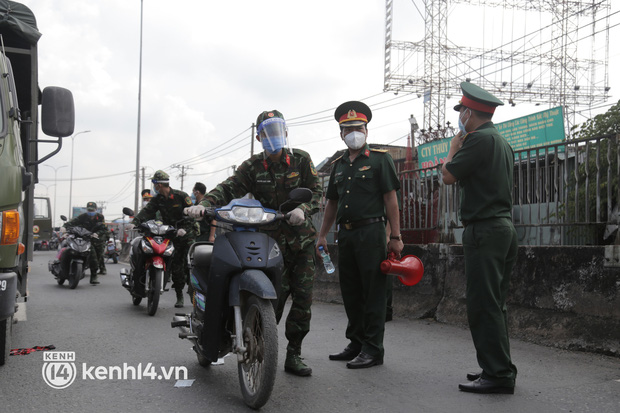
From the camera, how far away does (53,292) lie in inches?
421

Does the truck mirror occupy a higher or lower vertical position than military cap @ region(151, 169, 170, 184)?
higher

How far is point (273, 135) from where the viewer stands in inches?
170

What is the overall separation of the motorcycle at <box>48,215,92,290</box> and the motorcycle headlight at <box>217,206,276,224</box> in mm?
8506

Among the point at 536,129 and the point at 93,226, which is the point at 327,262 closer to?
the point at 93,226

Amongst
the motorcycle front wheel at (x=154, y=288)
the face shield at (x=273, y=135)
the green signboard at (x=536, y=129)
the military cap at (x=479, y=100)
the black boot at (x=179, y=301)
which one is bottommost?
the black boot at (x=179, y=301)

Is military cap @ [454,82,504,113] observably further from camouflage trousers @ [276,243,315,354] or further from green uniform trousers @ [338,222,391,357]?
camouflage trousers @ [276,243,315,354]

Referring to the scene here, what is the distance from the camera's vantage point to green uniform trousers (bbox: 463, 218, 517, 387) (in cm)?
387

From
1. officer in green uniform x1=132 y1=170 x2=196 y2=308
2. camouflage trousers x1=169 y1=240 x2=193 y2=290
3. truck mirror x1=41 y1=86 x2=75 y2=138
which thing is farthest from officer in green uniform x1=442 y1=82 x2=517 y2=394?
camouflage trousers x1=169 y1=240 x2=193 y2=290

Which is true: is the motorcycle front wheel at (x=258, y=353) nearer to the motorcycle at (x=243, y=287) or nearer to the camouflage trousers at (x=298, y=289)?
the motorcycle at (x=243, y=287)

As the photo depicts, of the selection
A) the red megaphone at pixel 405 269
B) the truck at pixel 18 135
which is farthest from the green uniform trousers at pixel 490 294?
the truck at pixel 18 135

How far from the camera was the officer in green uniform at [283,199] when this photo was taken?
169 inches

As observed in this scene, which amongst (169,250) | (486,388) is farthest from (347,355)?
(169,250)

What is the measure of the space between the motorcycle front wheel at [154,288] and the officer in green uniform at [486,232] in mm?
4601

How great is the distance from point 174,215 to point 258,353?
17.5ft
